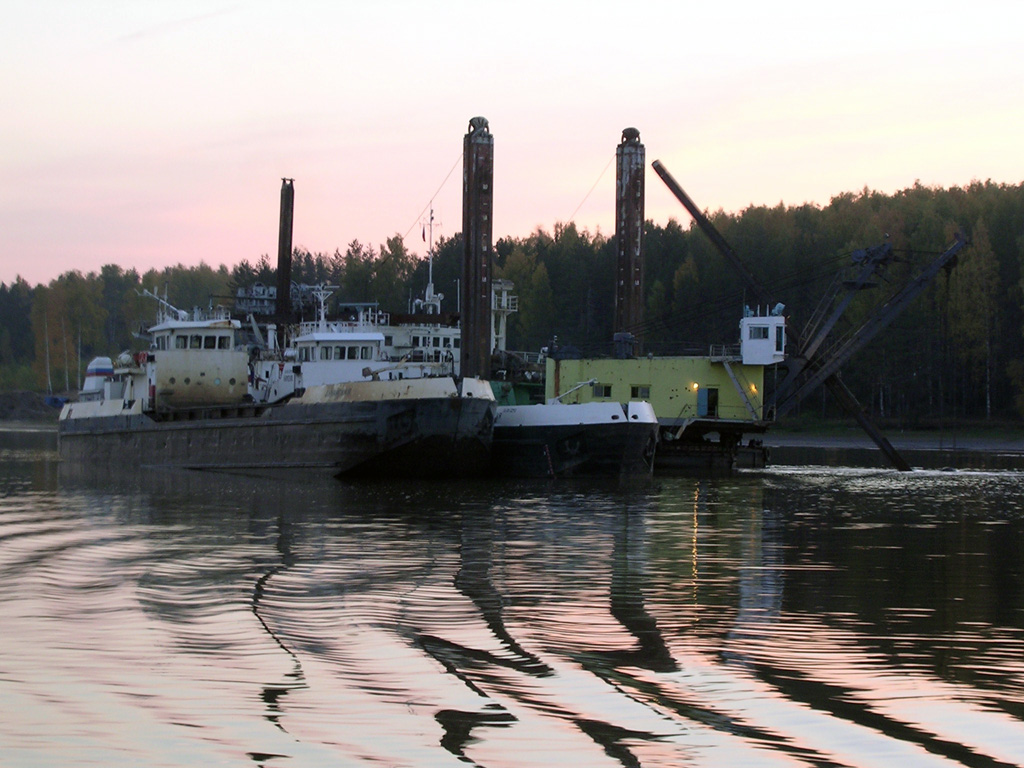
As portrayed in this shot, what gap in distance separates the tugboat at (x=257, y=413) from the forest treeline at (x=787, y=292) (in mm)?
4275

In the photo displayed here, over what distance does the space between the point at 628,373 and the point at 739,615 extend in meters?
30.5

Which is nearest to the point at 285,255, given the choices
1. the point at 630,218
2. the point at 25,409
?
the point at 630,218

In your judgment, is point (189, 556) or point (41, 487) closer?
point (189, 556)

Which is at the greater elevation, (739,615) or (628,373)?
(628,373)

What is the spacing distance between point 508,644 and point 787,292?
7896cm

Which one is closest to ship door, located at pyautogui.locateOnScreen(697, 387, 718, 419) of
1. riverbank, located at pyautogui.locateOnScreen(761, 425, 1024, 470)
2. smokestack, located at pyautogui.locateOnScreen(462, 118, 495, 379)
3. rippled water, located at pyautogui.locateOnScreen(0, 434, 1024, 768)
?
riverbank, located at pyautogui.locateOnScreen(761, 425, 1024, 470)

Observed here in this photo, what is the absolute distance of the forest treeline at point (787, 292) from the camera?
75.5 meters

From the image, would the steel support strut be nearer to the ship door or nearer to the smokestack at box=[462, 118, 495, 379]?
the ship door

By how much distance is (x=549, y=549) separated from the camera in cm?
1659

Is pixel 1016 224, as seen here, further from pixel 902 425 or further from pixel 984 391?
pixel 902 425

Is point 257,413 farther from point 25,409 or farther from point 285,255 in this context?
point 25,409

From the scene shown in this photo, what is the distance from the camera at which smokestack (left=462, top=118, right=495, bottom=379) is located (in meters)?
38.1

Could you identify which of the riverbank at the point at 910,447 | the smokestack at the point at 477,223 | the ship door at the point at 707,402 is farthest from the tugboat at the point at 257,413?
the riverbank at the point at 910,447

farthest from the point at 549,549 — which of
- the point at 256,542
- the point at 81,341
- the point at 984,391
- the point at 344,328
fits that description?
the point at 81,341
